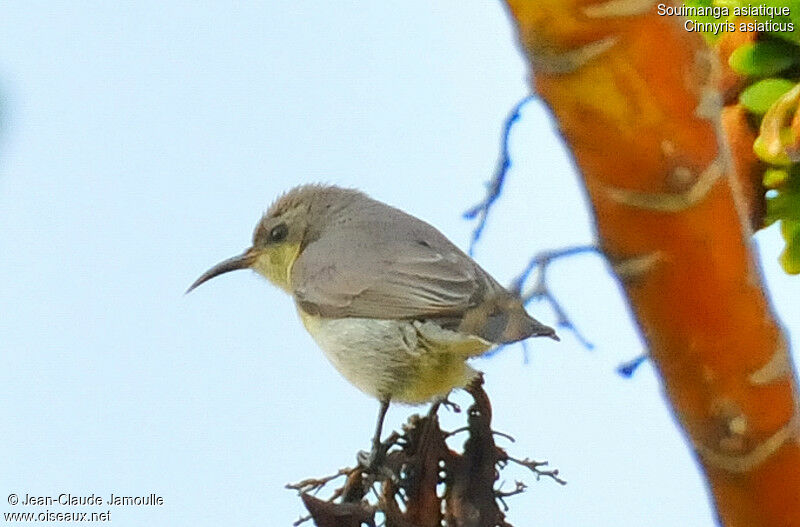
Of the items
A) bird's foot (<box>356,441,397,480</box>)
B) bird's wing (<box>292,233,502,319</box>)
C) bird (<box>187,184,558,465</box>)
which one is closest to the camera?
bird's foot (<box>356,441,397,480</box>)

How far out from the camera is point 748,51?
158 centimetres

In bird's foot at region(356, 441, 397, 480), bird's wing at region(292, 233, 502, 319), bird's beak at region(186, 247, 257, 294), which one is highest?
bird's beak at region(186, 247, 257, 294)

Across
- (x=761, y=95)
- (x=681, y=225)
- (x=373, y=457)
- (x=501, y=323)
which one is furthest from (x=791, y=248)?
(x=681, y=225)

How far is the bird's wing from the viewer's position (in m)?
2.28

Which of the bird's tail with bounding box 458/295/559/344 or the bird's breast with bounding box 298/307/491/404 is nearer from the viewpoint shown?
the bird's tail with bounding box 458/295/559/344

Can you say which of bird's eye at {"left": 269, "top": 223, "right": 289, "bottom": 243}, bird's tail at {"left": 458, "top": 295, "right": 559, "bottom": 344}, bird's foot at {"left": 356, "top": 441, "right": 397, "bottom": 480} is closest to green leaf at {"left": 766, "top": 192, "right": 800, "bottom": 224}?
bird's tail at {"left": 458, "top": 295, "right": 559, "bottom": 344}

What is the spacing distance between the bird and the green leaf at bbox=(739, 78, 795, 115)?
0.47 meters

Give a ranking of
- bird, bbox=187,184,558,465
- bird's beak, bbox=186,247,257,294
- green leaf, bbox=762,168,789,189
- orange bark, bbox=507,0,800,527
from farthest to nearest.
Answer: bird's beak, bbox=186,247,257,294 < bird, bbox=187,184,558,465 < green leaf, bbox=762,168,789,189 < orange bark, bbox=507,0,800,527

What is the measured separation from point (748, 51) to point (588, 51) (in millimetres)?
969

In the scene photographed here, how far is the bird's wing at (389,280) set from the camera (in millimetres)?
2275

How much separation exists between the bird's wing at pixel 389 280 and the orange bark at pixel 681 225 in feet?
4.42

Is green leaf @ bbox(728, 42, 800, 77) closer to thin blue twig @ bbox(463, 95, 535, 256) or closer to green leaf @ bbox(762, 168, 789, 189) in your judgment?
green leaf @ bbox(762, 168, 789, 189)

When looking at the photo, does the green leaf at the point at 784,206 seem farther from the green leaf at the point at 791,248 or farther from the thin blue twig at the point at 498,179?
the thin blue twig at the point at 498,179

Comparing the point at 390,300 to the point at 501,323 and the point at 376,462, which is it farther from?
the point at 376,462
